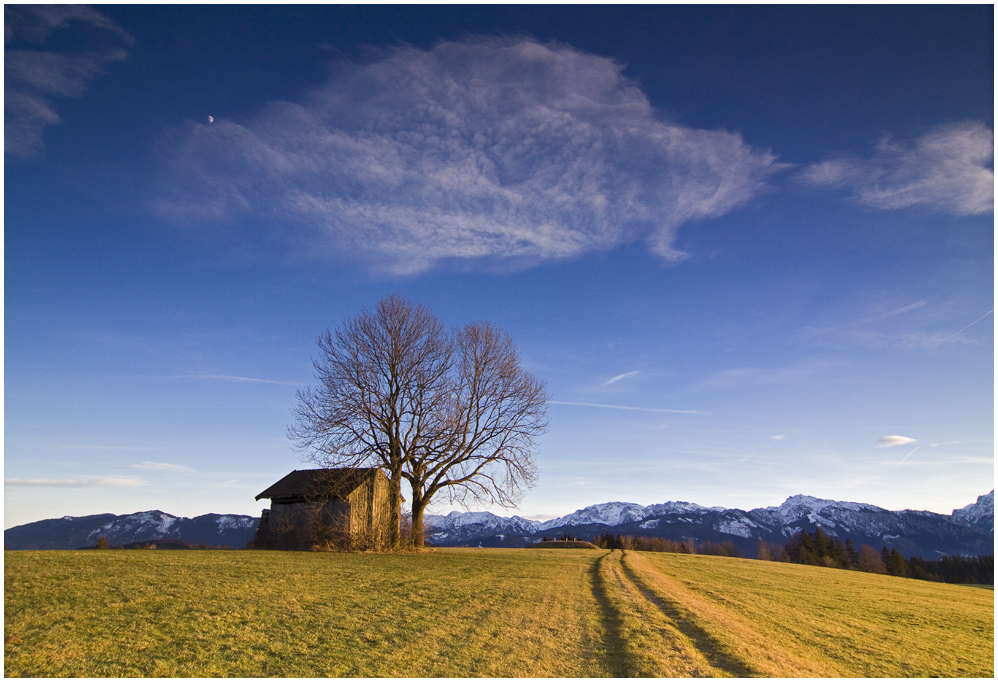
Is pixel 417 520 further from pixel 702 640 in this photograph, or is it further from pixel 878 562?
pixel 878 562

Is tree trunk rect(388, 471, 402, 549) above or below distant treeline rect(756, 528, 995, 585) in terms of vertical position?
above

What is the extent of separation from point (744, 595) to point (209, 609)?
49.7 feet

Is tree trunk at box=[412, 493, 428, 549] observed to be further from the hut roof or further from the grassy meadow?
the grassy meadow

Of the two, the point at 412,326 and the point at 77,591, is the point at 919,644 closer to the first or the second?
the point at 77,591

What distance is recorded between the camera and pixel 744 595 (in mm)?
16297

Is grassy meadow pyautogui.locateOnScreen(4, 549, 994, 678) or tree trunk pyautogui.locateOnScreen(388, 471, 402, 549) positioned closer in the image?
grassy meadow pyautogui.locateOnScreen(4, 549, 994, 678)

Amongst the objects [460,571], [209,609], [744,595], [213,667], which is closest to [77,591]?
[209,609]

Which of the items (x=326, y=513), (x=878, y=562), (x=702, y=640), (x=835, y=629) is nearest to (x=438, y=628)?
(x=702, y=640)

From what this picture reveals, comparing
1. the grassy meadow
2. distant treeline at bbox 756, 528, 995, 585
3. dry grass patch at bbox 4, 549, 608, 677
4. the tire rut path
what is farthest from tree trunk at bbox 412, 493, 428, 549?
distant treeline at bbox 756, 528, 995, 585

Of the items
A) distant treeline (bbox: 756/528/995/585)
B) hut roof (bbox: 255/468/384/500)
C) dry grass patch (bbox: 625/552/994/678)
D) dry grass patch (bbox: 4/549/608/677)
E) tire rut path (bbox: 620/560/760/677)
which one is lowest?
distant treeline (bbox: 756/528/995/585)

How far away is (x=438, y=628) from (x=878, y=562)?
112 m

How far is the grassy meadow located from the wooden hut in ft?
42.9

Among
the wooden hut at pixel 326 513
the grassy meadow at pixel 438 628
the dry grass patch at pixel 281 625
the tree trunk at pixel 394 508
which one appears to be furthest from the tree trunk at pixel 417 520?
the dry grass patch at pixel 281 625

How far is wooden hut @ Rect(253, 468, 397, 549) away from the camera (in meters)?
29.8
